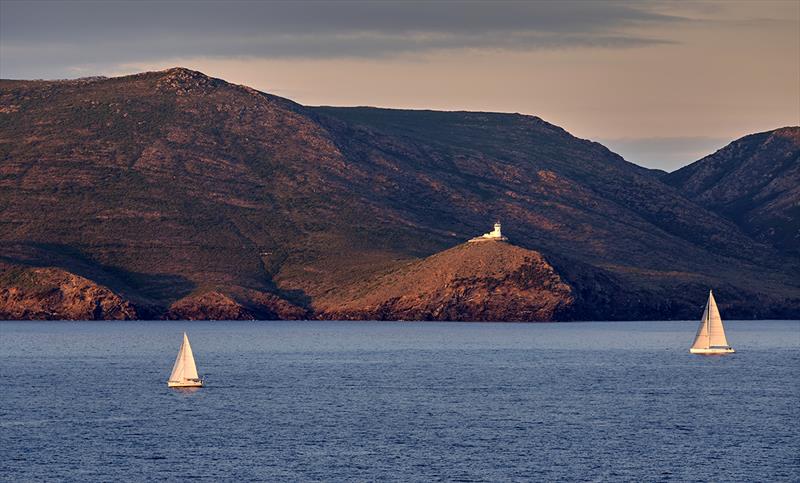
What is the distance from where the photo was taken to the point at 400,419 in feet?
347

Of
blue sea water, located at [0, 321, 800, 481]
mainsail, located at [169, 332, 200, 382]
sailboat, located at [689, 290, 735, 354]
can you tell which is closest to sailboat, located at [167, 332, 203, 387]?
mainsail, located at [169, 332, 200, 382]

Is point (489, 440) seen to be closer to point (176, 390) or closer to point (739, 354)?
point (176, 390)

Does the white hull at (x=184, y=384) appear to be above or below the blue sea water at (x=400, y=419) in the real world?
above

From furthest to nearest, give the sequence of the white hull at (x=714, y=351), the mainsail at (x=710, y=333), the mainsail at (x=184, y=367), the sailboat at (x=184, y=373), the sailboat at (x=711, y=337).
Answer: the white hull at (x=714, y=351) → the sailboat at (x=711, y=337) → the mainsail at (x=710, y=333) → the sailboat at (x=184, y=373) → the mainsail at (x=184, y=367)

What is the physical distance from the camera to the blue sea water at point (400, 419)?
3280 inches

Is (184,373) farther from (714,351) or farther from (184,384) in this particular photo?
(714,351)

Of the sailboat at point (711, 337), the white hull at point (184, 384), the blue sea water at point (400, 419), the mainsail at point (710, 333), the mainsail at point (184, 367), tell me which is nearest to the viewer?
the blue sea water at point (400, 419)

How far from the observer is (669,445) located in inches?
3669

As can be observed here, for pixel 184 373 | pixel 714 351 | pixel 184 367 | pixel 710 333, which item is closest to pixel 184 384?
pixel 184 373

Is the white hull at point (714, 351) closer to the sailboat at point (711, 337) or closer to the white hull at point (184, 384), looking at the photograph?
the sailboat at point (711, 337)

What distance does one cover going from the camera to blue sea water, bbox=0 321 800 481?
8331 cm

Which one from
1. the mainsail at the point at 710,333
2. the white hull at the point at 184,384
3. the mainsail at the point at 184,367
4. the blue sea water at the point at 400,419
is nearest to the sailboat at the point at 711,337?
the mainsail at the point at 710,333

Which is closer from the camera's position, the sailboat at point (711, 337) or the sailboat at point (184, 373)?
the sailboat at point (184, 373)

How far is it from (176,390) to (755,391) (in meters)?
51.2
